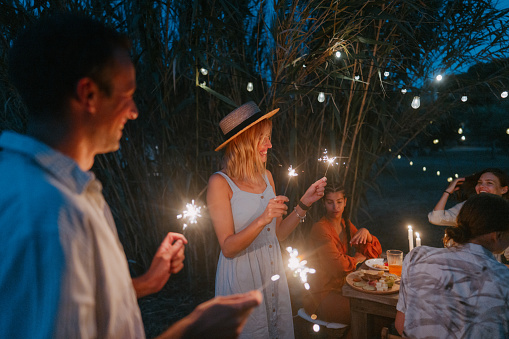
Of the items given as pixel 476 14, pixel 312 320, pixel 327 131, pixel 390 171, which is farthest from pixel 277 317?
pixel 476 14

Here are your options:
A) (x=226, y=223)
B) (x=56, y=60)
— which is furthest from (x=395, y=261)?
(x=56, y=60)

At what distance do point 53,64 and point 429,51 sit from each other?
375 centimetres

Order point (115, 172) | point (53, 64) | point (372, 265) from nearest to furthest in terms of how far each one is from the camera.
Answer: point (53, 64), point (372, 265), point (115, 172)

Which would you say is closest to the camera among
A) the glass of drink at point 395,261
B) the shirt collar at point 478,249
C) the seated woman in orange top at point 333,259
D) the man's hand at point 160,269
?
the man's hand at point 160,269

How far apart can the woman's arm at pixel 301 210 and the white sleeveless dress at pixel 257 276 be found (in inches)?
6.8

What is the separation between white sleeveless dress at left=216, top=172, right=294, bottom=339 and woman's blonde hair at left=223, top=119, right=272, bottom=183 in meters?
0.09

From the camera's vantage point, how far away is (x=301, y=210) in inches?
77.7

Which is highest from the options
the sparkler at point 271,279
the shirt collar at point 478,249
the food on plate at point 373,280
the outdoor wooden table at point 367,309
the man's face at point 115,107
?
the man's face at point 115,107

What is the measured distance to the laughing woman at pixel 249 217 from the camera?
176 centimetres

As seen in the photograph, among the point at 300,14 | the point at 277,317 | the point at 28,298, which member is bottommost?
the point at 277,317

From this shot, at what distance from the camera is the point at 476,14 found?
3209mm

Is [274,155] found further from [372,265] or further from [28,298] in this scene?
[28,298]

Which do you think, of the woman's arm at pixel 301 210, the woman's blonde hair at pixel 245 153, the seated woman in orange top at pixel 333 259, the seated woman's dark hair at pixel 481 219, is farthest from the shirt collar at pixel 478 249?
the seated woman in orange top at pixel 333 259

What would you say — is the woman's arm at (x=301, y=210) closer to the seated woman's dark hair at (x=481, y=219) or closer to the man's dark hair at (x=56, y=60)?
the seated woman's dark hair at (x=481, y=219)
